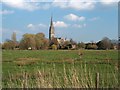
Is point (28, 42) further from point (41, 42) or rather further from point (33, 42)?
point (41, 42)

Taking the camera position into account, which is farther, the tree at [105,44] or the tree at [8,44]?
the tree at [8,44]

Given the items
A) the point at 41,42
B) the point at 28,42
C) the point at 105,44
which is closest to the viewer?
the point at 105,44

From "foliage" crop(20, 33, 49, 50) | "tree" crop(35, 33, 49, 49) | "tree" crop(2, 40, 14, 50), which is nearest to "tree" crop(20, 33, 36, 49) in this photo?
"foliage" crop(20, 33, 49, 50)

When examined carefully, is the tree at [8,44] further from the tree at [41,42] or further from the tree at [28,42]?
the tree at [41,42]

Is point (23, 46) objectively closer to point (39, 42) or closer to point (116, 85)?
point (39, 42)

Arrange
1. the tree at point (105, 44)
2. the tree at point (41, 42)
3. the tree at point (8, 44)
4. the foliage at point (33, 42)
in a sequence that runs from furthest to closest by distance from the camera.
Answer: the foliage at point (33, 42) < the tree at point (41, 42) < the tree at point (8, 44) < the tree at point (105, 44)

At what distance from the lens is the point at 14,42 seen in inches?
3221

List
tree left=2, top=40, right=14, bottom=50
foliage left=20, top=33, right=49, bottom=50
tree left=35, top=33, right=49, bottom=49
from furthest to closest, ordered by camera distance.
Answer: foliage left=20, top=33, right=49, bottom=50
tree left=35, top=33, right=49, bottom=49
tree left=2, top=40, right=14, bottom=50

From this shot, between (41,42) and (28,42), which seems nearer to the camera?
(41,42)

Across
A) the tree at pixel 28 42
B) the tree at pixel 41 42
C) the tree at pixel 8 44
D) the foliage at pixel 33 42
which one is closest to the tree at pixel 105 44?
the tree at pixel 41 42

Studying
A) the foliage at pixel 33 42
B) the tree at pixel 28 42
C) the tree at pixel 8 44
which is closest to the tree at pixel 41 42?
the foliage at pixel 33 42

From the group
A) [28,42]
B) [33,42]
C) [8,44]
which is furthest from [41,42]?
[8,44]

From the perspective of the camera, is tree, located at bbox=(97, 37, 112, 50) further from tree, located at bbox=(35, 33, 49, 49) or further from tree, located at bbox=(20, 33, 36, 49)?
tree, located at bbox=(20, 33, 36, 49)

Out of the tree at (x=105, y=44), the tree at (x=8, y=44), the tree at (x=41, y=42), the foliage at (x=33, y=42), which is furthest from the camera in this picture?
the foliage at (x=33, y=42)
